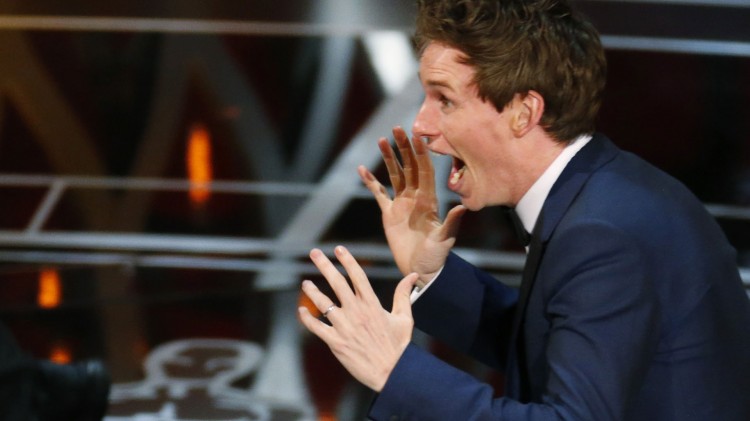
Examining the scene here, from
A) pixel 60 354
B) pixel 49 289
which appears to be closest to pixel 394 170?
pixel 60 354

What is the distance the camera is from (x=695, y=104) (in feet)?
18.5

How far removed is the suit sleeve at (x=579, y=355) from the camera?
1.37 metres

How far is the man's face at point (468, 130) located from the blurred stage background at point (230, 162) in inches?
64.5

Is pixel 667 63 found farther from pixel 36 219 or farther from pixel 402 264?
pixel 402 264

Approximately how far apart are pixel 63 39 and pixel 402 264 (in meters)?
A: 5.43

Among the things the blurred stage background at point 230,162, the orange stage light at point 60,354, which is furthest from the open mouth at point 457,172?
the orange stage light at point 60,354

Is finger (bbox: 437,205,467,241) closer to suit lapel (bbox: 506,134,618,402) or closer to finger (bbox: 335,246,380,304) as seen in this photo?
suit lapel (bbox: 506,134,618,402)

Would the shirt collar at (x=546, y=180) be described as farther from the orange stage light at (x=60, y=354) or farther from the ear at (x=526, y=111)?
the orange stage light at (x=60, y=354)

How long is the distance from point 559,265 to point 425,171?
1.48 feet

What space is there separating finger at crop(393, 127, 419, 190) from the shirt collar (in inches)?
11.4

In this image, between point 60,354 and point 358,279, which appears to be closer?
point 358,279

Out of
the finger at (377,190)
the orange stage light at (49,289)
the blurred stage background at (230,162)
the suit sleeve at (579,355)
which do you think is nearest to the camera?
the suit sleeve at (579,355)

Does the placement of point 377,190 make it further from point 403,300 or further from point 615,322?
point 615,322

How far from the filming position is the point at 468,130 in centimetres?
162
